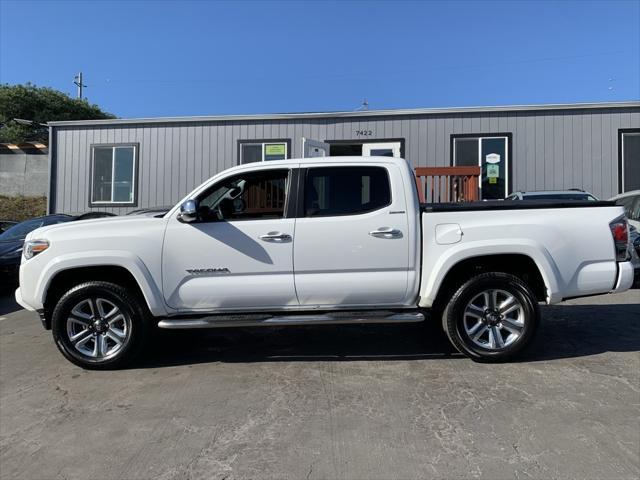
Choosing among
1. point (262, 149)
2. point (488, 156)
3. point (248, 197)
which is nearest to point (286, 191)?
point (248, 197)

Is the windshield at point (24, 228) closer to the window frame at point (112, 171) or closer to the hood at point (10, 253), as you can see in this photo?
the hood at point (10, 253)

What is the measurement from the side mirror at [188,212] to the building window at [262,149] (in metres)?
9.58

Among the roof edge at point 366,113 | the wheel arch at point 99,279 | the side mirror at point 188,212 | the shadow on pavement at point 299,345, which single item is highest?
the roof edge at point 366,113

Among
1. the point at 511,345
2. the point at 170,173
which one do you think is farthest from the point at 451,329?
the point at 170,173

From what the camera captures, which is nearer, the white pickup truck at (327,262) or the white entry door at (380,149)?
the white pickup truck at (327,262)

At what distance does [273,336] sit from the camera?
5875 millimetres

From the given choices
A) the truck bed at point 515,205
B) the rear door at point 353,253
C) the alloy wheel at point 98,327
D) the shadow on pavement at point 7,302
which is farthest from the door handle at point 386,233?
the shadow on pavement at point 7,302

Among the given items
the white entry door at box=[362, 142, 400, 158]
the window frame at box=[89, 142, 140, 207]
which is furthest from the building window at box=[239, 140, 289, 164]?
the window frame at box=[89, 142, 140, 207]

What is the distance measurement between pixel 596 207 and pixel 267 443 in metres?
3.61

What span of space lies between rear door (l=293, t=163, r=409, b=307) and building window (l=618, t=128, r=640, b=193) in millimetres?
10710

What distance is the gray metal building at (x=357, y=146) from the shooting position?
502 inches

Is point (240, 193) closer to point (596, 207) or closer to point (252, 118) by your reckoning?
point (596, 207)

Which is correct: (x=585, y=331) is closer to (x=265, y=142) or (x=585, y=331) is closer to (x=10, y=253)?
(x=10, y=253)

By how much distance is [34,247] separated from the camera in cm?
472
